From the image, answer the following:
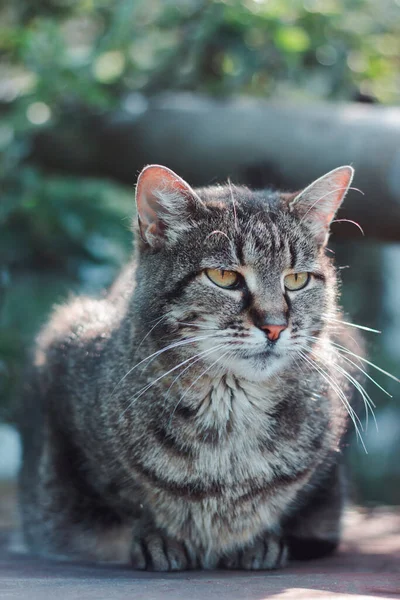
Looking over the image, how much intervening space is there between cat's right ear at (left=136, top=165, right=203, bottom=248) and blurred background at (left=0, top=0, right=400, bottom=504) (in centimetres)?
154

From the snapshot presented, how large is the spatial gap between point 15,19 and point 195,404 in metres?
3.35

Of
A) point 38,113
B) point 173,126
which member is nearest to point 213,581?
→ point 173,126

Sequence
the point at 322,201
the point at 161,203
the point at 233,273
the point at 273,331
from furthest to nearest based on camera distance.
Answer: the point at 322,201
the point at 161,203
the point at 233,273
the point at 273,331

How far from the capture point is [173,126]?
13.9ft

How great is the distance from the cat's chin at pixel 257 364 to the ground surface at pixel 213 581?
569 mm

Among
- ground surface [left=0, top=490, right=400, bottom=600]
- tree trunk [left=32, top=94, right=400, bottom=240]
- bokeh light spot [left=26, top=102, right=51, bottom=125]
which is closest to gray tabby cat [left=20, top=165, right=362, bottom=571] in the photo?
ground surface [left=0, top=490, right=400, bottom=600]

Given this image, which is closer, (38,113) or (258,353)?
(258,353)

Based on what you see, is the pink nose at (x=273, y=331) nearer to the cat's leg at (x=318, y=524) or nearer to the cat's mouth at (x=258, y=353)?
the cat's mouth at (x=258, y=353)

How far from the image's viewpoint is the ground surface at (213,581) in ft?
6.26

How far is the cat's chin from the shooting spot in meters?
2.34

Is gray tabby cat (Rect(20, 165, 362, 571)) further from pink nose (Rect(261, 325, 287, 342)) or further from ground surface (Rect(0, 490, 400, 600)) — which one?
ground surface (Rect(0, 490, 400, 600))

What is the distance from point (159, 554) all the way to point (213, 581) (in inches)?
13.7

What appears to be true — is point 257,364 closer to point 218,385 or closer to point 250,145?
point 218,385

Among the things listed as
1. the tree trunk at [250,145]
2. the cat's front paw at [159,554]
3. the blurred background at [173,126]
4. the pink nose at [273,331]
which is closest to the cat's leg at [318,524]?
the cat's front paw at [159,554]
